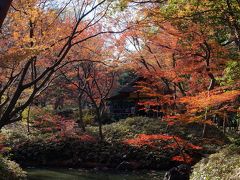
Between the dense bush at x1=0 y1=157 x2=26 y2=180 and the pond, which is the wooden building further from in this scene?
the dense bush at x1=0 y1=157 x2=26 y2=180

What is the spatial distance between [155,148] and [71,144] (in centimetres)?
549

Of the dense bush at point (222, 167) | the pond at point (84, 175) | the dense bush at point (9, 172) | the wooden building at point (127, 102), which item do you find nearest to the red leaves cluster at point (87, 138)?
the pond at point (84, 175)

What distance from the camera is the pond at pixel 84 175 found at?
17.5 meters

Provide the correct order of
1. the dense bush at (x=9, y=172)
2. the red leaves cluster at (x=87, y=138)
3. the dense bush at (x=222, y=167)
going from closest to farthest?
1. the dense bush at (x=222, y=167)
2. the dense bush at (x=9, y=172)
3. the red leaves cluster at (x=87, y=138)

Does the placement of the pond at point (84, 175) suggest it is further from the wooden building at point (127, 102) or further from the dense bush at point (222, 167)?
the wooden building at point (127, 102)

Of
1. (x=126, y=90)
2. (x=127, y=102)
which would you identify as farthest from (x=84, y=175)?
(x=127, y=102)

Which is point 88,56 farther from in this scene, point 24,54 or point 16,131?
point 24,54

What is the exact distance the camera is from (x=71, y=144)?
896 inches

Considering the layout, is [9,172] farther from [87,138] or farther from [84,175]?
[87,138]

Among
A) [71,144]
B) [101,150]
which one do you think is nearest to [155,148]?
[101,150]

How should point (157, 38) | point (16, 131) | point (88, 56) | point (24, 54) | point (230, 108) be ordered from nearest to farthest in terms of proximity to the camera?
point (24, 54) < point (230, 108) < point (157, 38) < point (88, 56) < point (16, 131)

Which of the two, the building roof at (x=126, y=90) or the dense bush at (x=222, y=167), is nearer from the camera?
the dense bush at (x=222, y=167)

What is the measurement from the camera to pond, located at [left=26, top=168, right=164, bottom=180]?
57.4 feet

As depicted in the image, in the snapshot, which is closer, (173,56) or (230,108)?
(230,108)
